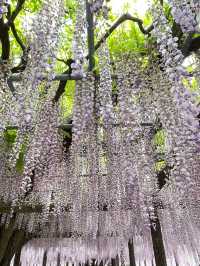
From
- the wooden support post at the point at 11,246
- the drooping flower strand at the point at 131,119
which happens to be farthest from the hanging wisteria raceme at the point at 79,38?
the wooden support post at the point at 11,246

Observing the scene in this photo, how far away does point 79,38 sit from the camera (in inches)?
103

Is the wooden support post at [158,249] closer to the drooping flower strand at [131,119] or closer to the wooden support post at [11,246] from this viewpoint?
the drooping flower strand at [131,119]

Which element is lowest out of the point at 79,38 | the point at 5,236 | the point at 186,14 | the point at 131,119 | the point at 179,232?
the point at 186,14

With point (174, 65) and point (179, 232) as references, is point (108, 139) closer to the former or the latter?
point (174, 65)

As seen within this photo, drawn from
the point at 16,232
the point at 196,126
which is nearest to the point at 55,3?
the point at 196,126

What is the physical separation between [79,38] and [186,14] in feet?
2.77

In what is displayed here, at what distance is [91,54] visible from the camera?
3057 mm

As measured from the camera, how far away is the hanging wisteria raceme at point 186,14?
2293mm

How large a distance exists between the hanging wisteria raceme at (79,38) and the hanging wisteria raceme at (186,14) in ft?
2.36

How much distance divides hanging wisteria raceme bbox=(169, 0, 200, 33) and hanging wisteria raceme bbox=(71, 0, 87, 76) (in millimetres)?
718

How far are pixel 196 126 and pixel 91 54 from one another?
117cm

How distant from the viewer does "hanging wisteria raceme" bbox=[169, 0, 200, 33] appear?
7.52 ft

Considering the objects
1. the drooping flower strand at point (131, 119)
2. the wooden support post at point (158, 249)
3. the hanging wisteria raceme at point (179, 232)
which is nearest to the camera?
the drooping flower strand at point (131, 119)

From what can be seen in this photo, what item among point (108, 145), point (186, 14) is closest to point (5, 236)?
point (108, 145)
